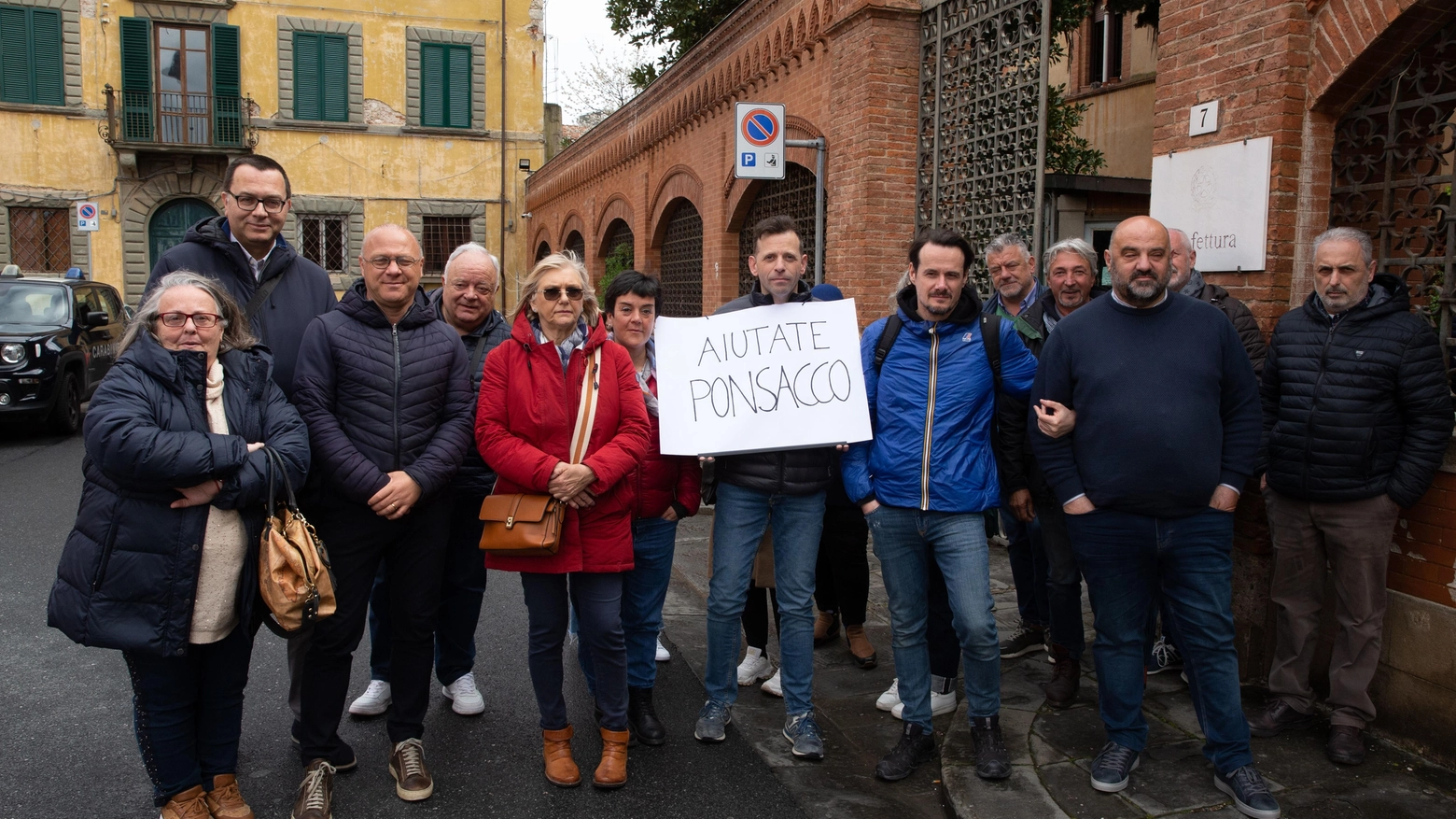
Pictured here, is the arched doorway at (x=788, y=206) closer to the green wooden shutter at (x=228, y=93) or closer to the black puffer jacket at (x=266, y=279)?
the black puffer jacket at (x=266, y=279)

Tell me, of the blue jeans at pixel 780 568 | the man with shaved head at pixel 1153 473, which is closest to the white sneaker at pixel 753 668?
the blue jeans at pixel 780 568

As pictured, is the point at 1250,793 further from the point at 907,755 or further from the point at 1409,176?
the point at 1409,176

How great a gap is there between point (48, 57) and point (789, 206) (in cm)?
2180

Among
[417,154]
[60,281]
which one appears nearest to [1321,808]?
[60,281]

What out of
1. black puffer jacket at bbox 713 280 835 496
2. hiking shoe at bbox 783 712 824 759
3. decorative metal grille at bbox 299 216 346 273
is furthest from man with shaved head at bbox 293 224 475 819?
decorative metal grille at bbox 299 216 346 273

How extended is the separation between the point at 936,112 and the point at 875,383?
18.2 feet

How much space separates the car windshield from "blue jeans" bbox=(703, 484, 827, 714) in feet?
39.4

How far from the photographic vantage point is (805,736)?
4250 mm

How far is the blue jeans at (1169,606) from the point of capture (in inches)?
146

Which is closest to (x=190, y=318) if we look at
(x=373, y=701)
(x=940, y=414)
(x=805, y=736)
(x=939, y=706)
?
(x=373, y=701)

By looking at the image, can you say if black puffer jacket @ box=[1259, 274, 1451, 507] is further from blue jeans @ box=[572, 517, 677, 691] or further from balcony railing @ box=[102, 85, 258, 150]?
balcony railing @ box=[102, 85, 258, 150]

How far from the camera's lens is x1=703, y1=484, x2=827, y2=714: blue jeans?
4250 millimetres

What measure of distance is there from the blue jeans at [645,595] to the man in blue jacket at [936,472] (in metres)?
0.82

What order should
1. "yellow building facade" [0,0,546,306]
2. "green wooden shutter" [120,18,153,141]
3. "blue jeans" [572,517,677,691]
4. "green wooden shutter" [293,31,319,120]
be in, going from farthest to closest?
"green wooden shutter" [293,31,319,120] < "green wooden shutter" [120,18,153,141] < "yellow building facade" [0,0,546,306] < "blue jeans" [572,517,677,691]
